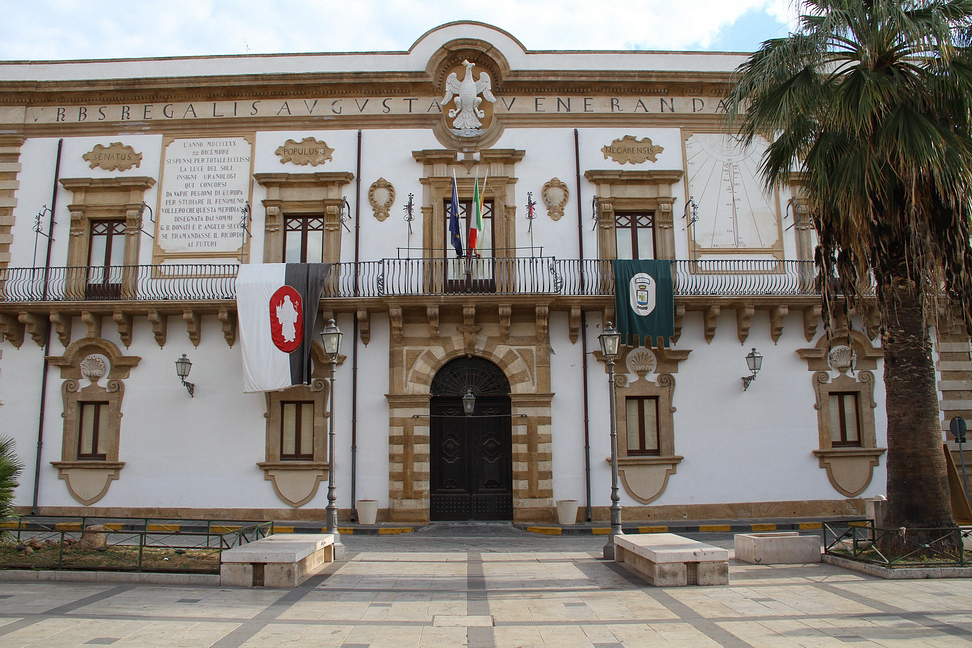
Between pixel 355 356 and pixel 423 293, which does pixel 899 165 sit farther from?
pixel 355 356

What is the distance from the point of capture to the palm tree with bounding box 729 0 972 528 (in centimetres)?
1026

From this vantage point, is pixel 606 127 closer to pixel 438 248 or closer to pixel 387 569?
pixel 438 248

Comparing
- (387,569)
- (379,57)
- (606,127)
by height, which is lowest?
(387,569)

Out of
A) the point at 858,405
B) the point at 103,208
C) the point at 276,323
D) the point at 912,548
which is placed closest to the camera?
the point at 912,548

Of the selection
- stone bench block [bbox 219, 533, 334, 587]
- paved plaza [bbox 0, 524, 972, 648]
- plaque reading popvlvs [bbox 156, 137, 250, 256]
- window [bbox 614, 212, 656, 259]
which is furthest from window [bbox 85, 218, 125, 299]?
window [bbox 614, 212, 656, 259]

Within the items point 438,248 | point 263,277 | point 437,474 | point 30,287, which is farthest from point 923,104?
point 30,287

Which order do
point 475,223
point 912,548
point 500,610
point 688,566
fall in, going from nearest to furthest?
point 500,610 < point 688,566 < point 912,548 < point 475,223

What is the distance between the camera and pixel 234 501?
53.4ft

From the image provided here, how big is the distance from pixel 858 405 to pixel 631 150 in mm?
8261

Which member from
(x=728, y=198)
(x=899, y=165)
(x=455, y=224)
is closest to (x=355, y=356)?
(x=455, y=224)

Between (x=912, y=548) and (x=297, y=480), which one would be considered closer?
(x=912, y=548)

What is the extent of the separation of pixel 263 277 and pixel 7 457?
678 cm

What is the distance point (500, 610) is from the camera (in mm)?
8406

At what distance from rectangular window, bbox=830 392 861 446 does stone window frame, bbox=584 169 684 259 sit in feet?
17.5
